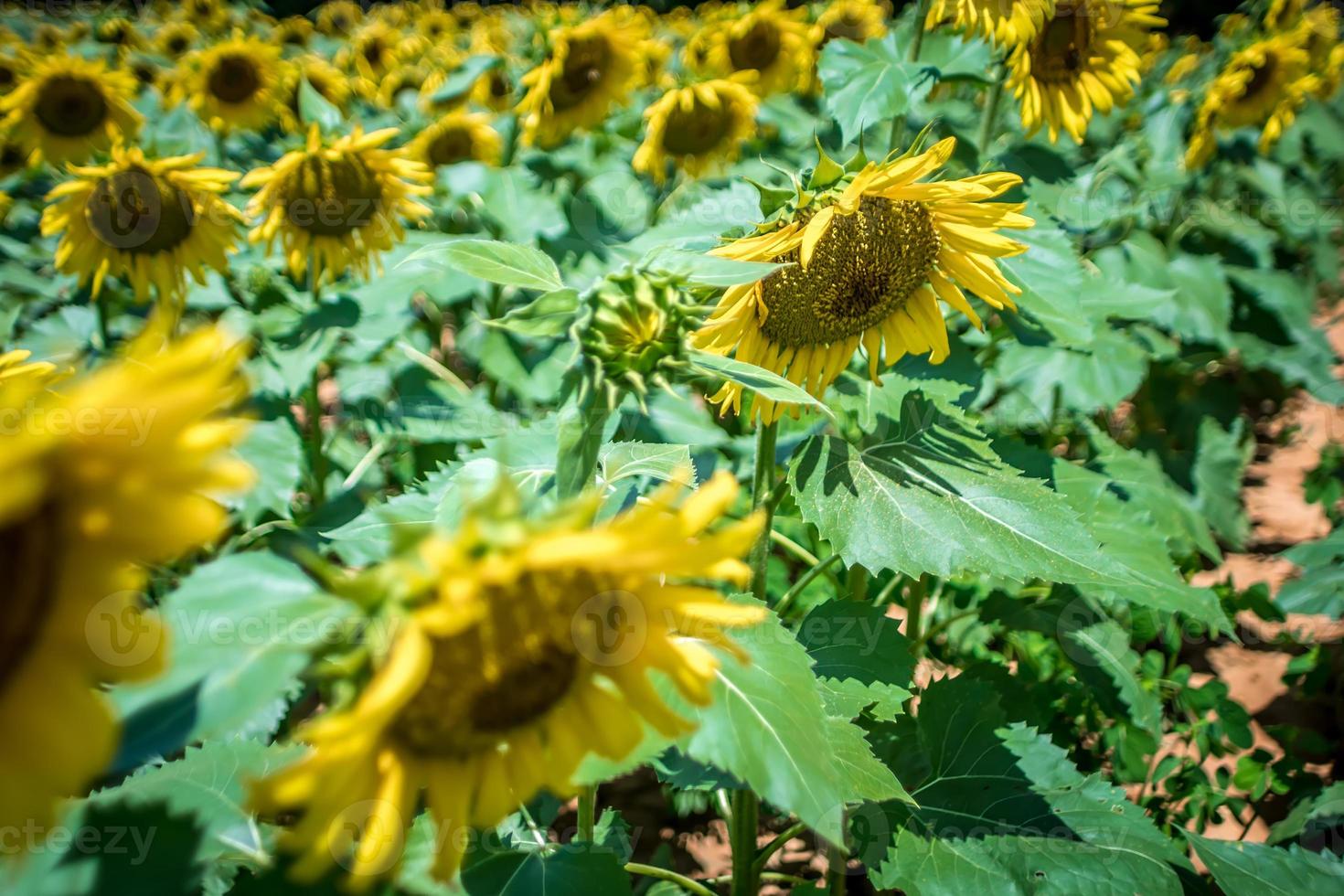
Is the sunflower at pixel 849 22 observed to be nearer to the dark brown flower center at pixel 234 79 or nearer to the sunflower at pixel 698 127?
the sunflower at pixel 698 127

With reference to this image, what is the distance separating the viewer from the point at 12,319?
238cm

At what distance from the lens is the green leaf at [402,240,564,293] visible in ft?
2.82

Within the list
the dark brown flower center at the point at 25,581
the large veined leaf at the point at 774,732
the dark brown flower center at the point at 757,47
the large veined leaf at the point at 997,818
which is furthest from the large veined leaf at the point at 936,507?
→ the dark brown flower center at the point at 757,47

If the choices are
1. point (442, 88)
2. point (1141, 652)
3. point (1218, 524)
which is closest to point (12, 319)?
point (442, 88)

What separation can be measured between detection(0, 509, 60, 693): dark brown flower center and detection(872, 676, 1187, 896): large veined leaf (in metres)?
1.08

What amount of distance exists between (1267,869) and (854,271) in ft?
3.77

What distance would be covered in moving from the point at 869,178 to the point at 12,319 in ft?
A: 8.16

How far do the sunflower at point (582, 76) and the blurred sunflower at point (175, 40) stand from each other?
9.93 feet

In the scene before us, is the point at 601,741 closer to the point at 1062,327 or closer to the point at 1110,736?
the point at 1062,327

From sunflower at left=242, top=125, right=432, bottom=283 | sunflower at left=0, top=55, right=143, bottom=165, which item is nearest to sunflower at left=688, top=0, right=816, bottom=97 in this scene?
sunflower at left=242, top=125, right=432, bottom=283

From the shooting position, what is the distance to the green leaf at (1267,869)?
1266 millimetres

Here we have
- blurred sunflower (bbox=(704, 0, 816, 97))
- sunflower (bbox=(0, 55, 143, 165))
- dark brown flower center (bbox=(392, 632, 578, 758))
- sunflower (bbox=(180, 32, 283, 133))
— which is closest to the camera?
dark brown flower center (bbox=(392, 632, 578, 758))

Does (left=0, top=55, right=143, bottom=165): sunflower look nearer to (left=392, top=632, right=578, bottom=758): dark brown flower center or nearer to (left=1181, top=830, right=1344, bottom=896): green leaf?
(left=392, top=632, right=578, bottom=758): dark brown flower center

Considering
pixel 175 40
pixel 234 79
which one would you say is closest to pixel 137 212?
pixel 234 79
